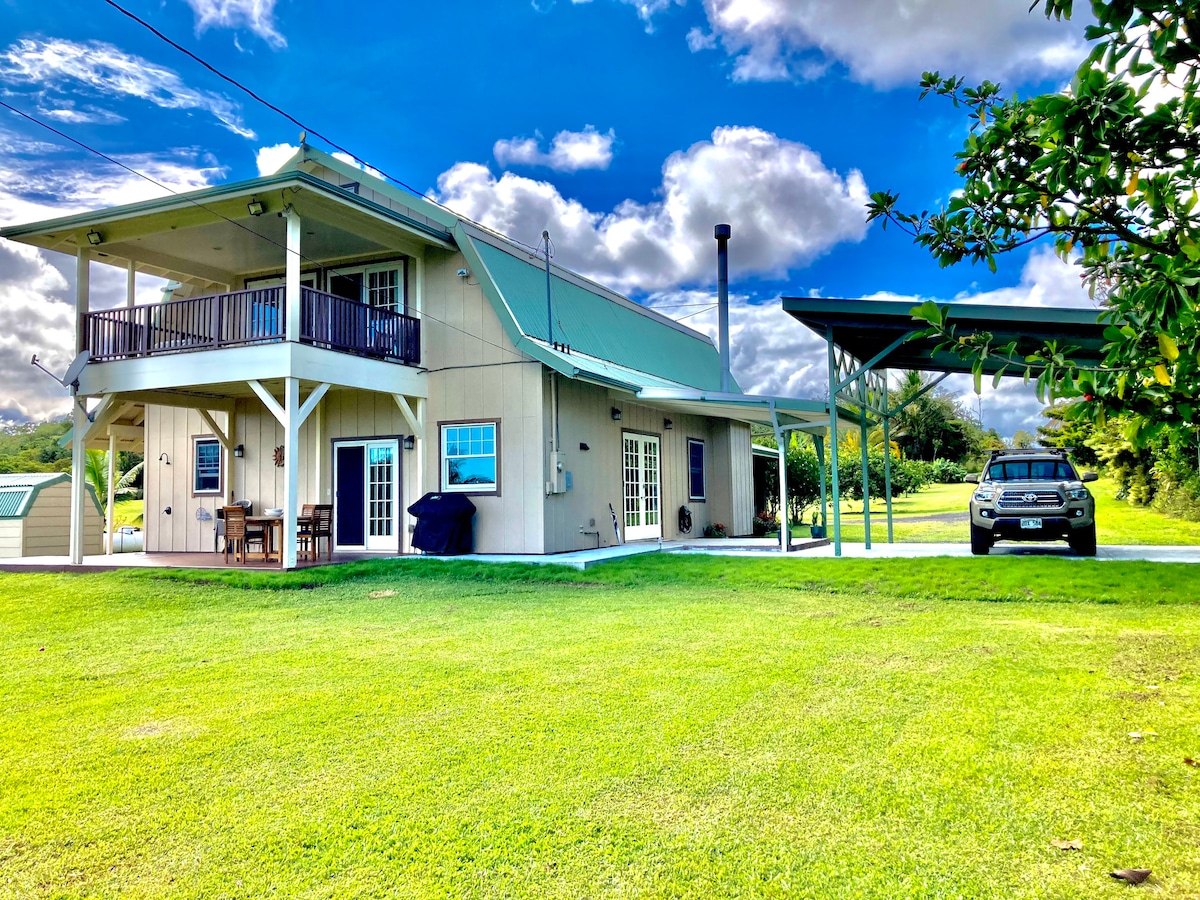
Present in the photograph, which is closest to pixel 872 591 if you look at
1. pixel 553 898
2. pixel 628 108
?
pixel 553 898

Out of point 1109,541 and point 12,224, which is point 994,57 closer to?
point 1109,541

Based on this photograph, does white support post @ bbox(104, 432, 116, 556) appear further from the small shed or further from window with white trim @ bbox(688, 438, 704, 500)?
window with white trim @ bbox(688, 438, 704, 500)

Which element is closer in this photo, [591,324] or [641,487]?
[641,487]

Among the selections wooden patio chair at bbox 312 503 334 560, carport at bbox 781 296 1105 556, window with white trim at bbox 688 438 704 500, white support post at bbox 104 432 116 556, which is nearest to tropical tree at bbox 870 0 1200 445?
carport at bbox 781 296 1105 556

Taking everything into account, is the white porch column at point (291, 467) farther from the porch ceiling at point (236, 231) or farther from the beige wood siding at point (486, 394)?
the beige wood siding at point (486, 394)

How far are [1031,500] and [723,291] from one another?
9.15 m

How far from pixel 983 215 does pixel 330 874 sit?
140 inches

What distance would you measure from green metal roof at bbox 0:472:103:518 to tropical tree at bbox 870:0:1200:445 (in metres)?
15.8

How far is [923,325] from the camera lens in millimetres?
11516

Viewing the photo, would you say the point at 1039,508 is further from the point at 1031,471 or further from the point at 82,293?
the point at 82,293

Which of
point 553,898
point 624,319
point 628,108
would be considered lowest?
point 553,898

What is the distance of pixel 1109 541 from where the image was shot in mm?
14469

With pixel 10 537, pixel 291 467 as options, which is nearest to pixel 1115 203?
pixel 291 467

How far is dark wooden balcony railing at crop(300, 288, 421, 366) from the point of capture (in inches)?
462
